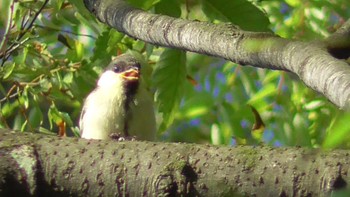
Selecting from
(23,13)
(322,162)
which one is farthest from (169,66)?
(322,162)

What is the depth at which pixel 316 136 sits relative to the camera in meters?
3.25

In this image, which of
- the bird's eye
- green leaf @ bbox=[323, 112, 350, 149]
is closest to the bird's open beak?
the bird's eye

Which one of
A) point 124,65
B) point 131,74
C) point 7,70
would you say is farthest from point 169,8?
point 124,65

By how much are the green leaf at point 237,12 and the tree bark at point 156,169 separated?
0.57 metres

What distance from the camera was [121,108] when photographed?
12.7ft

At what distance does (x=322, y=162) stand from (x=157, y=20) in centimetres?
66

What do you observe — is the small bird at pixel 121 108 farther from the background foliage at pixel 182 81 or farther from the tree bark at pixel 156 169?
the tree bark at pixel 156 169

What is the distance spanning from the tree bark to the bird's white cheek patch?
2.26m

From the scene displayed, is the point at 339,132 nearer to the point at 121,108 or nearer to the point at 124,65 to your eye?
the point at 121,108

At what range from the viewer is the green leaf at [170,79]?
2553 millimetres

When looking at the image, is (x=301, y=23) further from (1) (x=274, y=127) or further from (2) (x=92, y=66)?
(2) (x=92, y=66)

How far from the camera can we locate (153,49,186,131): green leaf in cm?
255

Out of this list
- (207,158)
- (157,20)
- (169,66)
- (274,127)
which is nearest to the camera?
(207,158)

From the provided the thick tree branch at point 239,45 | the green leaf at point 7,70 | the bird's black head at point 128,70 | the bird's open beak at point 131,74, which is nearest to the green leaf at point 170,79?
the thick tree branch at point 239,45
